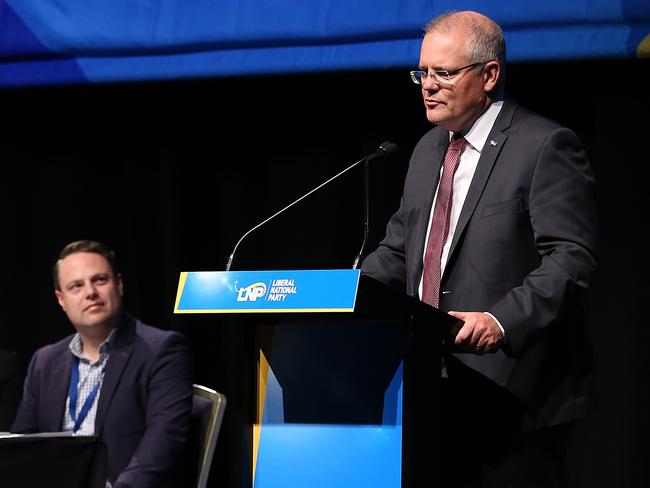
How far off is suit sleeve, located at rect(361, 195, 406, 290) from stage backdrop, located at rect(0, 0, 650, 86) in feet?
3.96

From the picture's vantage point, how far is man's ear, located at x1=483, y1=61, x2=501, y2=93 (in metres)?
2.24

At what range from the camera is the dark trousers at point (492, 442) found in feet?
6.55

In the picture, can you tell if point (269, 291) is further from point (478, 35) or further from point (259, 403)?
point (478, 35)

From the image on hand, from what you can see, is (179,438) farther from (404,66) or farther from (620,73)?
(620,73)

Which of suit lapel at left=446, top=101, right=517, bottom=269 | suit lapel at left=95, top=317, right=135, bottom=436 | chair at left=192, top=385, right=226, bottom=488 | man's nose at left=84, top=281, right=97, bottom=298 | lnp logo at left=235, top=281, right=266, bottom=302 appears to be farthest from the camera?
man's nose at left=84, top=281, right=97, bottom=298

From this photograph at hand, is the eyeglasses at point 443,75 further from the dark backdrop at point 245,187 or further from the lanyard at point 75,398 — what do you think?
the lanyard at point 75,398

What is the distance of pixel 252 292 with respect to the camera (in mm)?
1786

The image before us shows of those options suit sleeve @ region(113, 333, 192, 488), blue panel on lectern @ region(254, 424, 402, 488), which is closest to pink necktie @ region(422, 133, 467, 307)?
blue panel on lectern @ region(254, 424, 402, 488)

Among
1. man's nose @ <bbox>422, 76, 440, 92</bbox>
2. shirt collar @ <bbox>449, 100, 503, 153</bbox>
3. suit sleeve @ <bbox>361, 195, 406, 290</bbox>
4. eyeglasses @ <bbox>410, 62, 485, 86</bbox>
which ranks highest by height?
eyeglasses @ <bbox>410, 62, 485, 86</bbox>

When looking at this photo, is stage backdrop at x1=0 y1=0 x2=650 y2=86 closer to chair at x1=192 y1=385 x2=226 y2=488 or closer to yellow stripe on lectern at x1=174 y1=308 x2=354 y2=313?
chair at x1=192 y1=385 x2=226 y2=488

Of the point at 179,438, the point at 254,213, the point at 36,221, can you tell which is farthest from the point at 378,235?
the point at 36,221

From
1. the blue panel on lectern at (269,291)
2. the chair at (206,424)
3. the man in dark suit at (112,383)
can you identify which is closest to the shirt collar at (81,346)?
the man in dark suit at (112,383)

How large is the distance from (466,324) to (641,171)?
72.6 inches

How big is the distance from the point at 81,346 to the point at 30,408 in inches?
10.2
